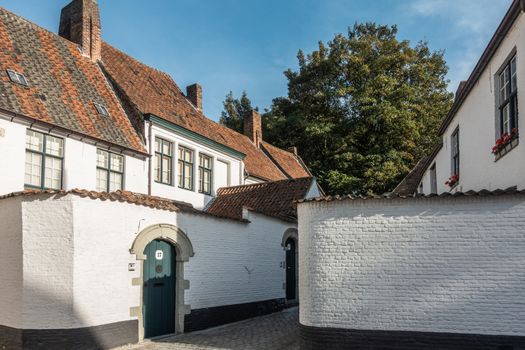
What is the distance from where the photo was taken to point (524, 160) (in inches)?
328

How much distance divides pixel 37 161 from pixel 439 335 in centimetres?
1036

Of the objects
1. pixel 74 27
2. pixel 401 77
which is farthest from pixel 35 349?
pixel 401 77

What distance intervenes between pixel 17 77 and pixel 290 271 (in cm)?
1032

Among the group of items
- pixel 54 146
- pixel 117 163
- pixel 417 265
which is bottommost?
pixel 417 265

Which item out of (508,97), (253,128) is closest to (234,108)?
(253,128)

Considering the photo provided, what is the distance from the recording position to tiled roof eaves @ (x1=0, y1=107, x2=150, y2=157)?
1201 centimetres

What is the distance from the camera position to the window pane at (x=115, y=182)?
14.9 meters

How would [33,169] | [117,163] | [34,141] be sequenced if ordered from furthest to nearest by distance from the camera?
[117,163], [34,141], [33,169]

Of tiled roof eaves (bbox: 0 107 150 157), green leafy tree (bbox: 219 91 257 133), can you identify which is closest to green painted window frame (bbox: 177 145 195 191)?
tiled roof eaves (bbox: 0 107 150 157)

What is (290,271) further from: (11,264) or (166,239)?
(11,264)

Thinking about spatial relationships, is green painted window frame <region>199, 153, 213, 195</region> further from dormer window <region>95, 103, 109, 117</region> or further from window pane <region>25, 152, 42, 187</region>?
window pane <region>25, 152, 42, 187</region>

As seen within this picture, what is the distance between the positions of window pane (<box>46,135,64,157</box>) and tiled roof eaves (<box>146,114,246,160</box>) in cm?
356

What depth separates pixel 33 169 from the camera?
41.4 feet

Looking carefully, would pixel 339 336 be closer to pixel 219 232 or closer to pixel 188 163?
pixel 219 232
